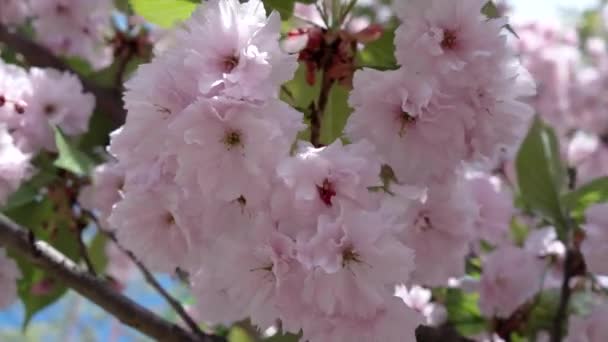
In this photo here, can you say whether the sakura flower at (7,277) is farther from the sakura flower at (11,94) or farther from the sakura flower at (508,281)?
the sakura flower at (508,281)

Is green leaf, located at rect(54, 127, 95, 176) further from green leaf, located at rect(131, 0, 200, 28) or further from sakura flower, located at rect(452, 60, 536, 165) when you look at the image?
sakura flower, located at rect(452, 60, 536, 165)

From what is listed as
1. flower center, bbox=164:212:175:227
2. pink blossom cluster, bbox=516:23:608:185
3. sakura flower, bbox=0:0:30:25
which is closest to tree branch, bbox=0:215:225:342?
flower center, bbox=164:212:175:227

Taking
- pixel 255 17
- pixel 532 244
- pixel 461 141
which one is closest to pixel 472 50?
pixel 461 141

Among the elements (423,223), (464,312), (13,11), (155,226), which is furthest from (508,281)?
(13,11)

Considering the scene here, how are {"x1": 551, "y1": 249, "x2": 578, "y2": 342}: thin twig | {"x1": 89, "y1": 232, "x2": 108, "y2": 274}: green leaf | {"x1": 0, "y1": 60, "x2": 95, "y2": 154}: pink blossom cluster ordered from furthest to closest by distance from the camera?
{"x1": 89, "y1": 232, "x2": 108, "y2": 274}: green leaf
{"x1": 551, "y1": 249, "x2": 578, "y2": 342}: thin twig
{"x1": 0, "y1": 60, "x2": 95, "y2": 154}: pink blossom cluster

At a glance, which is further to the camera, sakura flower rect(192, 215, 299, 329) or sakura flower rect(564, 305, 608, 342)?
sakura flower rect(564, 305, 608, 342)

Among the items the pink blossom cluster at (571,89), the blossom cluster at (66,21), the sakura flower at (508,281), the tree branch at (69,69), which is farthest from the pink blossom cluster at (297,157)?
the pink blossom cluster at (571,89)

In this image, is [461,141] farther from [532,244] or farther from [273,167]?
[532,244]
